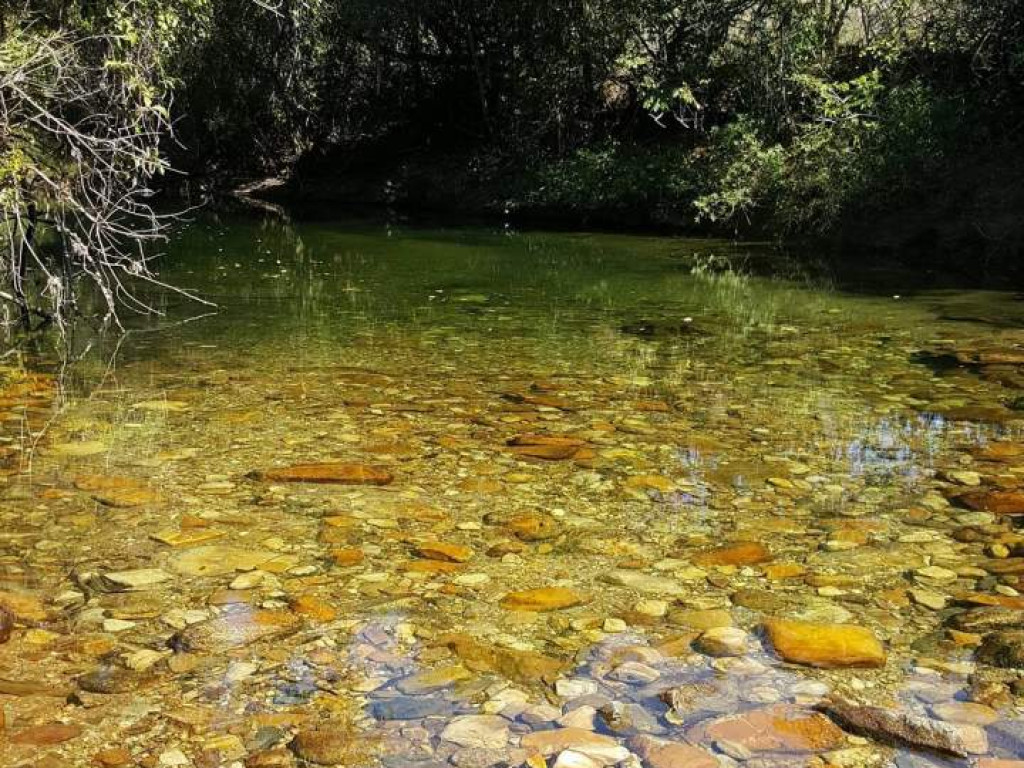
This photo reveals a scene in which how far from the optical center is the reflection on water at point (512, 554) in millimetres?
2721

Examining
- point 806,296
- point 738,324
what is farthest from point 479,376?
point 806,296

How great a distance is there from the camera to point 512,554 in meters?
4.01

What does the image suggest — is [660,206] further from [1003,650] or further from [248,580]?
[1003,650]

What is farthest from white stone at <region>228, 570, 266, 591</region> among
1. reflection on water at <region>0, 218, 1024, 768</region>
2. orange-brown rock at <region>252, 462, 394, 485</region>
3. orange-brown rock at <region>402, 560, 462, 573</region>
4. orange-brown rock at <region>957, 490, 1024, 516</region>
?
orange-brown rock at <region>957, 490, 1024, 516</region>

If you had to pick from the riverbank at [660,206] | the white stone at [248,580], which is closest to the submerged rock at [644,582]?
the white stone at [248,580]

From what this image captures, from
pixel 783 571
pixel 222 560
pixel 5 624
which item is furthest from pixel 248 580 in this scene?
pixel 783 571

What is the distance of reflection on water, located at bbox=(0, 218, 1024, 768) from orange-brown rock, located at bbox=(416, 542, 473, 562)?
0.01 meters

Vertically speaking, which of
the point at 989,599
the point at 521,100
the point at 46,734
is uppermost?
the point at 521,100

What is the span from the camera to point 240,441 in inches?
216

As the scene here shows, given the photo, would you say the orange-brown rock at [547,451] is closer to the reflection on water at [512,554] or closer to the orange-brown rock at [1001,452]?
the reflection on water at [512,554]

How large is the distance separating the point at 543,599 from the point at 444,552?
1.93 ft

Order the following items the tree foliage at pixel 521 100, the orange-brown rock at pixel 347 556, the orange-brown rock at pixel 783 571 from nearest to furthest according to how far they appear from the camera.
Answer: the orange-brown rock at pixel 783 571 → the orange-brown rock at pixel 347 556 → the tree foliage at pixel 521 100

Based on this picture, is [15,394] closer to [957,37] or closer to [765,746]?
[765,746]

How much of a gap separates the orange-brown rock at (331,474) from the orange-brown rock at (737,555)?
1.66 meters
